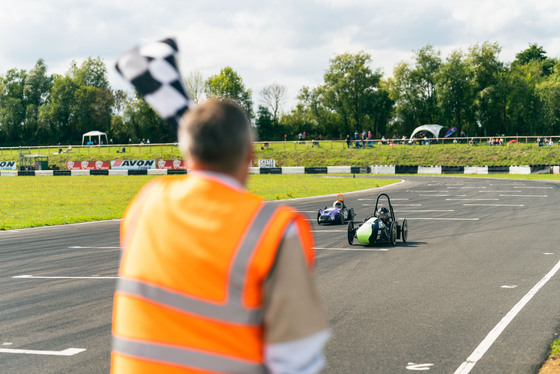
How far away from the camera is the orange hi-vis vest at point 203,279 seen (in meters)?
1.81

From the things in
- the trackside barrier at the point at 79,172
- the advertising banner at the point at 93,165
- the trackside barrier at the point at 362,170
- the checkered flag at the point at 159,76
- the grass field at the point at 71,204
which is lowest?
the grass field at the point at 71,204

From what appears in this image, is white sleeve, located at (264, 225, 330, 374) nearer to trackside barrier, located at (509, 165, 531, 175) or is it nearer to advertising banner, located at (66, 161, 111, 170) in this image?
trackside barrier, located at (509, 165, 531, 175)

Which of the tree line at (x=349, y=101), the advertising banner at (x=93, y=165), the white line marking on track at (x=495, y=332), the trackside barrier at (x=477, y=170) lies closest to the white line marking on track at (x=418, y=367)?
the white line marking on track at (x=495, y=332)

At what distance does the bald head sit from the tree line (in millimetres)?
83715

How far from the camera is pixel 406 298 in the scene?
7.93 m

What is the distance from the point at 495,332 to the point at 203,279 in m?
5.28

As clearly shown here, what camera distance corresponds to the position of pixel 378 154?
5803cm

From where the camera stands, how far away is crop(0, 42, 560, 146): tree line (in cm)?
8275

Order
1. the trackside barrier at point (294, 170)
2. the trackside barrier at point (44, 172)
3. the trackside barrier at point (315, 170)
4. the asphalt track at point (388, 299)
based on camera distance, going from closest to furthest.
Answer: the asphalt track at point (388, 299), the trackside barrier at point (294, 170), the trackside barrier at point (315, 170), the trackside barrier at point (44, 172)

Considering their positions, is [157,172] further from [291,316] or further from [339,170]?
[291,316]

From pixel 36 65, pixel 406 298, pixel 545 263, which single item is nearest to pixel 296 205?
pixel 545 263

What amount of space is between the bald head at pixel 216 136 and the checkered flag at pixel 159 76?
0.36m

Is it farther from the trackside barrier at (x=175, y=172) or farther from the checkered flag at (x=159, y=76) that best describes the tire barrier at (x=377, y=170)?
the checkered flag at (x=159, y=76)

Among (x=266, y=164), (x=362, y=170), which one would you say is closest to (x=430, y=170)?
(x=362, y=170)
